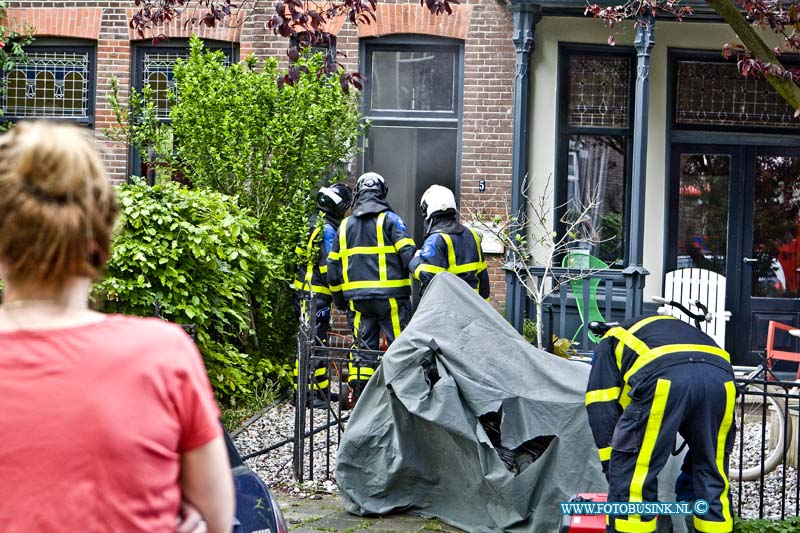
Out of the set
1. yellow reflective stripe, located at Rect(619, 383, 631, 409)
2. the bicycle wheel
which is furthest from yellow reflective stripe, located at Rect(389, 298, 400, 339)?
yellow reflective stripe, located at Rect(619, 383, 631, 409)

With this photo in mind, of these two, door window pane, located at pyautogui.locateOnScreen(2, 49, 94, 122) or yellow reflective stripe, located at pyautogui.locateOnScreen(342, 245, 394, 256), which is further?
door window pane, located at pyautogui.locateOnScreen(2, 49, 94, 122)

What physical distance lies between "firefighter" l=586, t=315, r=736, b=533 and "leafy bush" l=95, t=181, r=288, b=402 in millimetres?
3612

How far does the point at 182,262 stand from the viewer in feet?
25.9

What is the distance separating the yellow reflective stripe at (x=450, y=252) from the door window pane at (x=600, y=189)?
331 centimetres

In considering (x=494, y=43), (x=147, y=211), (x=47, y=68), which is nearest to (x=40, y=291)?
(x=147, y=211)

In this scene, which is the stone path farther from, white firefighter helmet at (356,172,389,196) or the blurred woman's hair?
the blurred woman's hair

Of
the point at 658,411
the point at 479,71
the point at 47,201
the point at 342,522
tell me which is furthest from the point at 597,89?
the point at 47,201

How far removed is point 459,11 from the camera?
39.4 feet

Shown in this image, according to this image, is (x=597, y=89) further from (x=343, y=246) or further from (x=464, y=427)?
(x=464, y=427)

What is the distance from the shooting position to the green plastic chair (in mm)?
10844

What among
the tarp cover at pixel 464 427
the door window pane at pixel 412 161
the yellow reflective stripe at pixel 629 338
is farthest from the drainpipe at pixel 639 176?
the yellow reflective stripe at pixel 629 338

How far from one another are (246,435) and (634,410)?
477cm

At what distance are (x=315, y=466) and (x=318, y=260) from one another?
2709mm

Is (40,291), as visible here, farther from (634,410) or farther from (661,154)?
(661,154)
